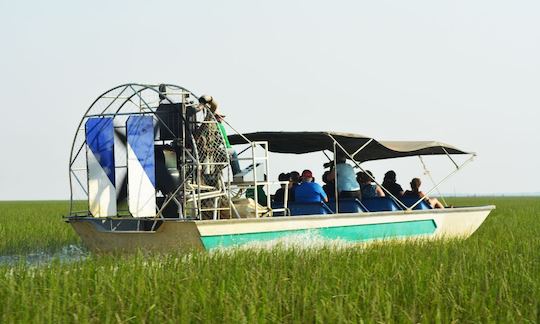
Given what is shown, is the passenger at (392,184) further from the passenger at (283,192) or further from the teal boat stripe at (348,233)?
the passenger at (283,192)

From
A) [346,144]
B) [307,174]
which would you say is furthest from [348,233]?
[346,144]

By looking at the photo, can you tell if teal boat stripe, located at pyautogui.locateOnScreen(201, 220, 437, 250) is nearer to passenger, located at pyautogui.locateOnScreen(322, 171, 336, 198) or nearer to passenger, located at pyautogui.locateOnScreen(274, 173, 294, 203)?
passenger, located at pyautogui.locateOnScreen(322, 171, 336, 198)

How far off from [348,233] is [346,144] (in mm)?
1872

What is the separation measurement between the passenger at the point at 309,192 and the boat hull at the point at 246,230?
0.70 metres

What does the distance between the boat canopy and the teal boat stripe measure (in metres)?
1.16

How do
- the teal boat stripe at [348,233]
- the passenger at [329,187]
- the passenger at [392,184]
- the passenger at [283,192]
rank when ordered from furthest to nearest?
1. the passenger at [392,184]
2. the passenger at [329,187]
3. the passenger at [283,192]
4. the teal boat stripe at [348,233]

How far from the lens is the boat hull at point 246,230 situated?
10.6 meters

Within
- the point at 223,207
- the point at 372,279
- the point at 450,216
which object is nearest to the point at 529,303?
the point at 372,279

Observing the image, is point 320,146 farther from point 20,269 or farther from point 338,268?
point 20,269

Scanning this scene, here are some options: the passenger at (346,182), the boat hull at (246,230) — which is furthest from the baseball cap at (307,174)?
the boat hull at (246,230)

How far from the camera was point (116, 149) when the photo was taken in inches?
453

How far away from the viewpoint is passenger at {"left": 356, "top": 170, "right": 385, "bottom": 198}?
13965mm

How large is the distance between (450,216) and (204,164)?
5.38m

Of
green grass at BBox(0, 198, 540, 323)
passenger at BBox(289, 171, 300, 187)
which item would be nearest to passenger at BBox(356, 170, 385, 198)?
passenger at BBox(289, 171, 300, 187)
